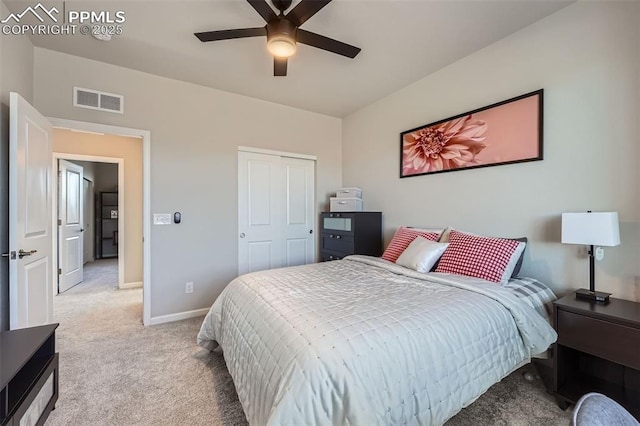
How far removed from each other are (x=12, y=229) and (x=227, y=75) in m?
2.25

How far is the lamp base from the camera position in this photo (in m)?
1.70

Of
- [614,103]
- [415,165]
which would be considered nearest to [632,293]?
[614,103]

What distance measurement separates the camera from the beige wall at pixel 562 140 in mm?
1777

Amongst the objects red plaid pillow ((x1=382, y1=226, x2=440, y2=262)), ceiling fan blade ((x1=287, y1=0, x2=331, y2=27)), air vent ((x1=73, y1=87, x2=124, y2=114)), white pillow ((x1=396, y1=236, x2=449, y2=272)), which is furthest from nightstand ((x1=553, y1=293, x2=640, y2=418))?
air vent ((x1=73, y1=87, x2=124, y2=114))

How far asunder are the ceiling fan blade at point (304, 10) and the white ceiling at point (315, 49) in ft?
1.19

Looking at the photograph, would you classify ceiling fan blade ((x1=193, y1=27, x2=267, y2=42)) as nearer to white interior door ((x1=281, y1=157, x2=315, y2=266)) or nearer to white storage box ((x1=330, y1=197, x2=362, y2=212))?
white interior door ((x1=281, y1=157, x2=315, y2=266))

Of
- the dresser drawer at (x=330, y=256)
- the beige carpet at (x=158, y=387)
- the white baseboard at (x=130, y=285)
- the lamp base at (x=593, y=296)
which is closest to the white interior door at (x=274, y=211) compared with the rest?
the dresser drawer at (x=330, y=256)

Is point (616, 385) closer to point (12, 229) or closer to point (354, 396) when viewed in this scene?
point (354, 396)

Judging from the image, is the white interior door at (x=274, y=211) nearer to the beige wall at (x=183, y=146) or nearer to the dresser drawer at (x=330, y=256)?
the beige wall at (x=183, y=146)

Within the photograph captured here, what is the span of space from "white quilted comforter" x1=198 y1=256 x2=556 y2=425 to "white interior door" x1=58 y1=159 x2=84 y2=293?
384 centimetres

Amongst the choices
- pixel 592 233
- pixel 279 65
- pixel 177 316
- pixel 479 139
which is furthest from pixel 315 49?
pixel 177 316

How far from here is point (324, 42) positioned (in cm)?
196

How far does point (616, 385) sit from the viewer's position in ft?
5.76

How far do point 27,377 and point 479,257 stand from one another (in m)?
2.89
